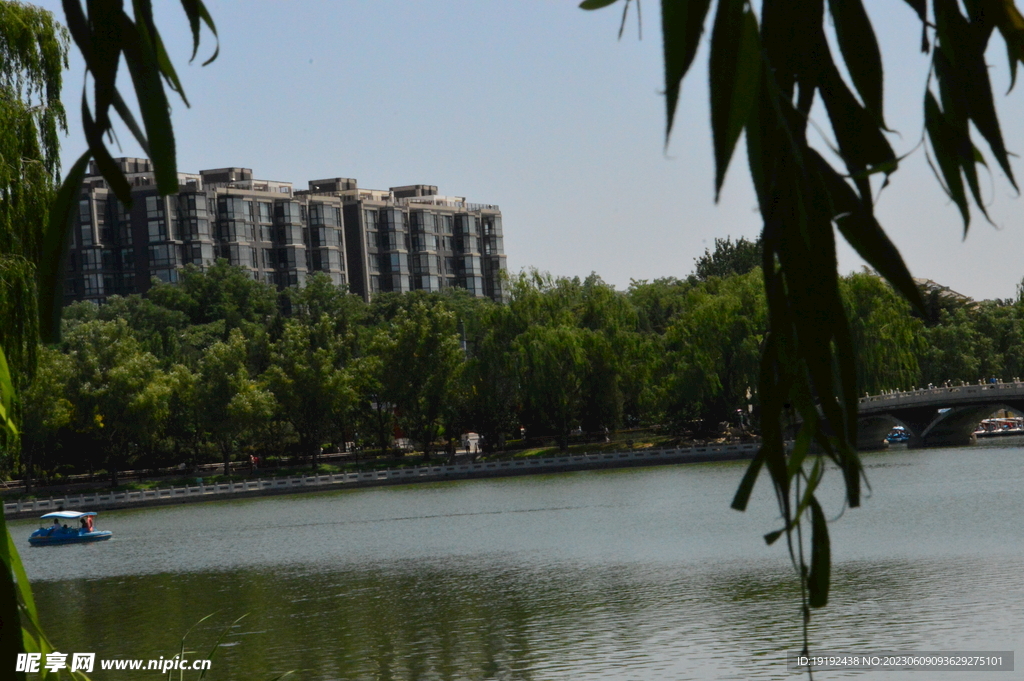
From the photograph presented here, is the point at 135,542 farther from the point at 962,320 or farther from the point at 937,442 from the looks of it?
the point at 962,320

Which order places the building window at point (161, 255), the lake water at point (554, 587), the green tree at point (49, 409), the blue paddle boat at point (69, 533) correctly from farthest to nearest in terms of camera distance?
1. the building window at point (161, 255)
2. the green tree at point (49, 409)
3. the blue paddle boat at point (69, 533)
4. the lake water at point (554, 587)

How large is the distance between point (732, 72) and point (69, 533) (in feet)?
124

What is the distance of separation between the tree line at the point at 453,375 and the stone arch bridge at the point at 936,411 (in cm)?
90

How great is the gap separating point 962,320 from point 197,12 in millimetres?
67842

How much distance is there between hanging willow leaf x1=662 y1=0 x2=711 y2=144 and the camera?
108 cm

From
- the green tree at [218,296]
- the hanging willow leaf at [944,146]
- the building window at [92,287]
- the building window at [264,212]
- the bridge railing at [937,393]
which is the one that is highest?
the building window at [264,212]

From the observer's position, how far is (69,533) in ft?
118

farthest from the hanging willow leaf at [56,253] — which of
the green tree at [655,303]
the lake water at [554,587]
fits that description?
the green tree at [655,303]

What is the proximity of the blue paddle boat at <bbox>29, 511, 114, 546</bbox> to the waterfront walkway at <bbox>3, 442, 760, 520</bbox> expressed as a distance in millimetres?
12282

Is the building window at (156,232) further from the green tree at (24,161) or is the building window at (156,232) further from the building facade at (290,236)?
the green tree at (24,161)

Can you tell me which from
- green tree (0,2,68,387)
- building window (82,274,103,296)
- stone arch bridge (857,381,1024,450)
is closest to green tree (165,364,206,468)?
stone arch bridge (857,381,1024,450)

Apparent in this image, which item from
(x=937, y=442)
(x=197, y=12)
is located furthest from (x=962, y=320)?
(x=197, y=12)

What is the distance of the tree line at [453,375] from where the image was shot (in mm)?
49094

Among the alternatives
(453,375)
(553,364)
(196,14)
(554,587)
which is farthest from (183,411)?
(196,14)
